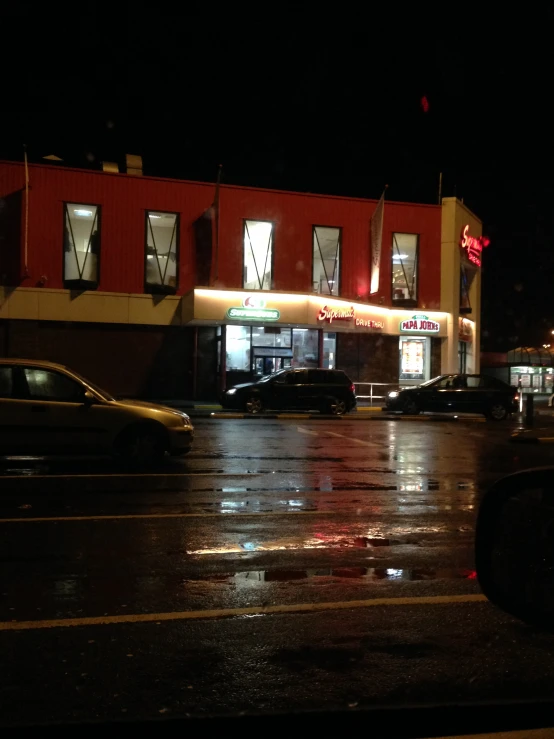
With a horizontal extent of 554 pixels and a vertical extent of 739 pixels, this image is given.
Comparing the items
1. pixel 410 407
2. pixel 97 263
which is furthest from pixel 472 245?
pixel 97 263

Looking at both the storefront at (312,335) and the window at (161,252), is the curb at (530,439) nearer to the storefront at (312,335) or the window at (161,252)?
the storefront at (312,335)

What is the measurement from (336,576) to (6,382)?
727cm

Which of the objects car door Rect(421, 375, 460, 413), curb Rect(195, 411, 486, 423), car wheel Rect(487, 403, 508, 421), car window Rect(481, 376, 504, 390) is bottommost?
curb Rect(195, 411, 486, 423)

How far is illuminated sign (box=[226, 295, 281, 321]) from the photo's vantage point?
94.2 feet

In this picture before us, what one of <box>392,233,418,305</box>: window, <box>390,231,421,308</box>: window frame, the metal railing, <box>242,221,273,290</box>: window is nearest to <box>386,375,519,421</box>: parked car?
the metal railing

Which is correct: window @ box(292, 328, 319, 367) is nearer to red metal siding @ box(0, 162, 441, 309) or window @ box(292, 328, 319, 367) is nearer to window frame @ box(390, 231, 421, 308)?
red metal siding @ box(0, 162, 441, 309)

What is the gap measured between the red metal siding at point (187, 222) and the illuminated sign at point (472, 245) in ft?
11.6

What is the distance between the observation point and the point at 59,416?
11.5 meters

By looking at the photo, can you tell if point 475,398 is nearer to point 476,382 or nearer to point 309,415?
point 476,382

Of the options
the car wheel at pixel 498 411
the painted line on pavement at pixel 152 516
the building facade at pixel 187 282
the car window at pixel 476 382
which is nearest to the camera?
the painted line on pavement at pixel 152 516

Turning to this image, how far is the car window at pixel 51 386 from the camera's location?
11625 mm

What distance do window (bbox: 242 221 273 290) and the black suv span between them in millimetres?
7354

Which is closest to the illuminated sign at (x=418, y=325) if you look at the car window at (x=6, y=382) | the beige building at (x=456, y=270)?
the beige building at (x=456, y=270)

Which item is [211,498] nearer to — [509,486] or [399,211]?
[509,486]
